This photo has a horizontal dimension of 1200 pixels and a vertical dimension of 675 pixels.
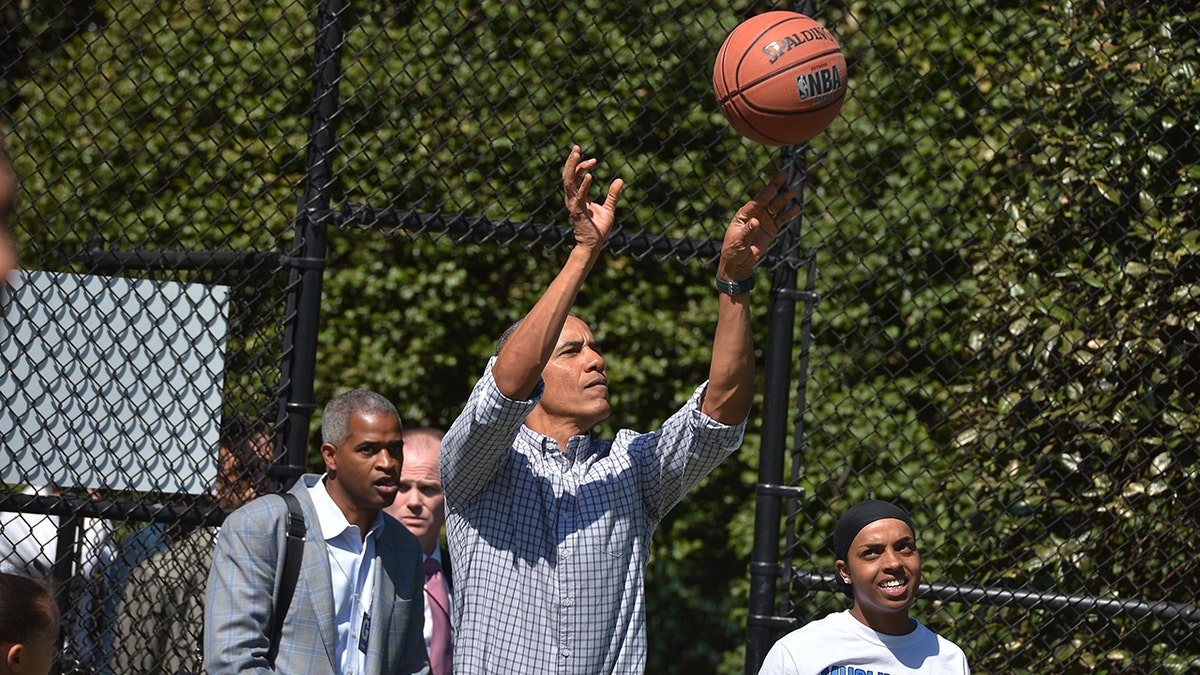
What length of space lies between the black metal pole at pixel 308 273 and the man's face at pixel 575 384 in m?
0.80

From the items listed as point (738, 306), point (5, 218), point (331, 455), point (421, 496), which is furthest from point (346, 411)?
point (5, 218)

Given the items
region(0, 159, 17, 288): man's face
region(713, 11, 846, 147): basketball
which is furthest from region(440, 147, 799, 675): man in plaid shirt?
region(0, 159, 17, 288): man's face

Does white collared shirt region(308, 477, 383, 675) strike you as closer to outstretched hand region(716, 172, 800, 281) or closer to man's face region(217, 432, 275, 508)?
man's face region(217, 432, 275, 508)

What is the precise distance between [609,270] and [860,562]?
4.08m

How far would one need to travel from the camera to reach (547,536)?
313 centimetres

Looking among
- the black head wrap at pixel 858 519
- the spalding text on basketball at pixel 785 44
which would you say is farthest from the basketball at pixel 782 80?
the black head wrap at pixel 858 519

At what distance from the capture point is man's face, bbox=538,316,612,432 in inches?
129

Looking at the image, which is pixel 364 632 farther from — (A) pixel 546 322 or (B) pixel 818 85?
(B) pixel 818 85


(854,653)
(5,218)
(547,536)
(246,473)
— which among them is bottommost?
(854,653)

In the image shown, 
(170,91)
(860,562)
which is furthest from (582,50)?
(860,562)

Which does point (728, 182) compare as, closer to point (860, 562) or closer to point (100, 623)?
point (860, 562)

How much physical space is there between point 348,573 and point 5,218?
2351 millimetres

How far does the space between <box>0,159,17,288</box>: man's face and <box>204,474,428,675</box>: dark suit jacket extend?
2.13m

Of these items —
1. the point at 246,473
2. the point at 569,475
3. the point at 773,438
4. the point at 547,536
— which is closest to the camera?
the point at 547,536
